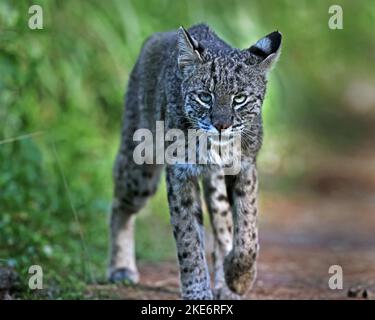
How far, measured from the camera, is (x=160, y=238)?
9562mm

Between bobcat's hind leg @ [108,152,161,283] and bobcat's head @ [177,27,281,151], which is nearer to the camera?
bobcat's head @ [177,27,281,151]

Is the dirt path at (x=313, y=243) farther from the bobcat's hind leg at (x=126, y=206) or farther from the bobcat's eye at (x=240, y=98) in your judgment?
the bobcat's eye at (x=240, y=98)

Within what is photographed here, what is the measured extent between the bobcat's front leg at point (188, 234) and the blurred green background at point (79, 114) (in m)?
0.81

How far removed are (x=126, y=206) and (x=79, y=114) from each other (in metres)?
2.66

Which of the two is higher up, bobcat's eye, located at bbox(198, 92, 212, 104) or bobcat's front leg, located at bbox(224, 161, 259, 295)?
bobcat's eye, located at bbox(198, 92, 212, 104)

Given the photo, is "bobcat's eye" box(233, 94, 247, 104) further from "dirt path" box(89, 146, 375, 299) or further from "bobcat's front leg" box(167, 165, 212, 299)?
"dirt path" box(89, 146, 375, 299)

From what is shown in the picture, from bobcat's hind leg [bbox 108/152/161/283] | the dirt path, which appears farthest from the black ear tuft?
the dirt path

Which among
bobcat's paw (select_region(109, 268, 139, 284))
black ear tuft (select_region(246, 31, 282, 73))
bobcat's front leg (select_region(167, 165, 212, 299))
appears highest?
black ear tuft (select_region(246, 31, 282, 73))

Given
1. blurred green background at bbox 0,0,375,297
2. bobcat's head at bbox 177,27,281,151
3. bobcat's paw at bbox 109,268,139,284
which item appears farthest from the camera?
blurred green background at bbox 0,0,375,297

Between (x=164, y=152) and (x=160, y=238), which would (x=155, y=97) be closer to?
(x=164, y=152)

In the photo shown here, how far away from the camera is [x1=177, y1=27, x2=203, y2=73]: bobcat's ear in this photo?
20.1 feet

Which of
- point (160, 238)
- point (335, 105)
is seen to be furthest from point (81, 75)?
point (335, 105)

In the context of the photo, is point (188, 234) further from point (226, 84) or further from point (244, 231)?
point (226, 84)

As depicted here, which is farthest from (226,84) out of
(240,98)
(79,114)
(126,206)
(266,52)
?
(79,114)
